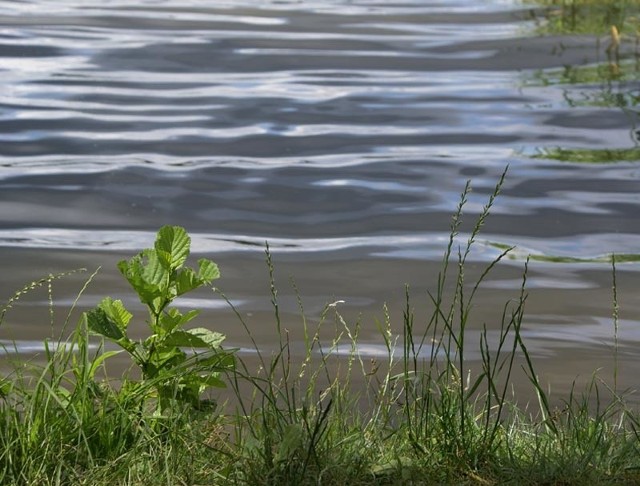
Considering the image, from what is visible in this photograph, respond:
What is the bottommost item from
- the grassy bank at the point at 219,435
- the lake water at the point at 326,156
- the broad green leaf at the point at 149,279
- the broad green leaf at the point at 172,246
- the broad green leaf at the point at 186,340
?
the lake water at the point at 326,156

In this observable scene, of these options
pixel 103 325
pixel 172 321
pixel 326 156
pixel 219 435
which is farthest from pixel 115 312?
pixel 326 156

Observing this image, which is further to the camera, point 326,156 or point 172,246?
point 326,156

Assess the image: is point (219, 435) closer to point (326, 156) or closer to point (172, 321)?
point (172, 321)

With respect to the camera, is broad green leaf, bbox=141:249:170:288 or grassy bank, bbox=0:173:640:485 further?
broad green leaf, bbox=141:249:170:288

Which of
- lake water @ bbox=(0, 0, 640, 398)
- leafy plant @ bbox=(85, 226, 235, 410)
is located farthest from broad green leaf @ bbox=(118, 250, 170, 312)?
lake water @ bbox=(0, 0, 640, 398)

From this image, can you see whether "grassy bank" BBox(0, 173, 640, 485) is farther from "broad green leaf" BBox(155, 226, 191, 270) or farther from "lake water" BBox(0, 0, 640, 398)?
"lake water" BBox(0, 0, 640, 398)

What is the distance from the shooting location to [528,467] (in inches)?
126

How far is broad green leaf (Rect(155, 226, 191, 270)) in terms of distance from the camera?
350 centimetres

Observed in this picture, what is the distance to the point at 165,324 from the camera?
349 cm

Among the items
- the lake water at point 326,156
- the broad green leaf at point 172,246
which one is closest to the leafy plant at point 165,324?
the broad green leaf at point 172,246

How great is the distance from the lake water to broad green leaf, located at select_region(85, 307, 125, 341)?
1758 mm

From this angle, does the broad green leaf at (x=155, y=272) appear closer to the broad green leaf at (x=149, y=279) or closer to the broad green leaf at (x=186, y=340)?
the broad green leaf at (x=149, y=279)

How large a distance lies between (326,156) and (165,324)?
15.6ft

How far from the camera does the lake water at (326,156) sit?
5879mm
